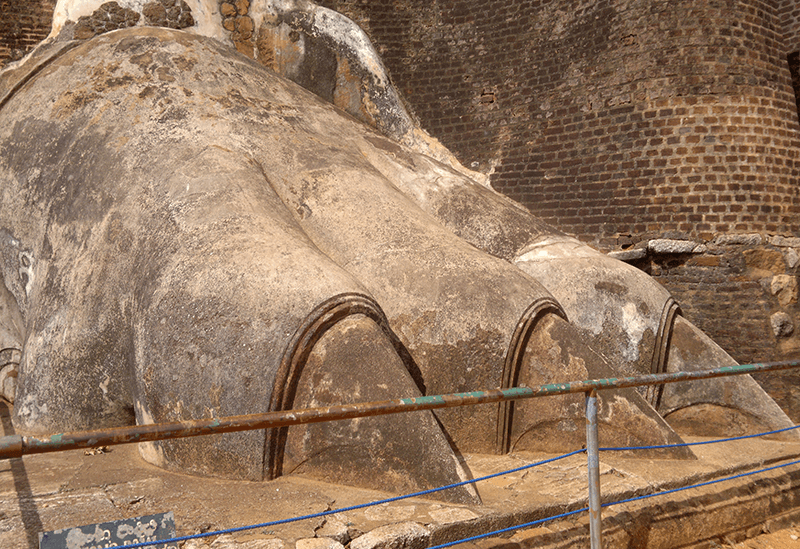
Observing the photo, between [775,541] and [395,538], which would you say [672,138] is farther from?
[395,538]

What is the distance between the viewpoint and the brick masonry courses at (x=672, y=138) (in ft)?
24.6

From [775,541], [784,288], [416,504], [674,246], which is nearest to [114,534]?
[416,504]

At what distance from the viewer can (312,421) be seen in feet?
6.06

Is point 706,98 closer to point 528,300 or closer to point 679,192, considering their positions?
point 679,192

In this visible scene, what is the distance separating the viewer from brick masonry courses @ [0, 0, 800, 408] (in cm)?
750

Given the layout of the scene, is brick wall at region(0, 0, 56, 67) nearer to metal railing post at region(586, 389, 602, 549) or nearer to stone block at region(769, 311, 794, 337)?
stone block at region(769, 311, 794, 337)

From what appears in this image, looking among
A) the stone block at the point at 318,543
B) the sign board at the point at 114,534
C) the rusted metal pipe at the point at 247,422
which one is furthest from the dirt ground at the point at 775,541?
the sign board at the point at 114,534

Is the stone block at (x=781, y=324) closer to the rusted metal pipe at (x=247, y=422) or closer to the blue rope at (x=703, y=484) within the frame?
the blue rope at (x=703, y=484)

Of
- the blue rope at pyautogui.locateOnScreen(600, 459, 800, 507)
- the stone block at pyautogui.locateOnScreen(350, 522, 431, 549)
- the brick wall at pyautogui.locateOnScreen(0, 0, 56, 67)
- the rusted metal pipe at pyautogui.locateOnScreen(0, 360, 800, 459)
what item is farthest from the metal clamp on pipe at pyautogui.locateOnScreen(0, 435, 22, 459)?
the brick wall at pyautogui.locateOnScreen(0, 0, 56, 67)

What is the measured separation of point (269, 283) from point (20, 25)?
10.3 m

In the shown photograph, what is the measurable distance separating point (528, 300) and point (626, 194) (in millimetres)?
4635

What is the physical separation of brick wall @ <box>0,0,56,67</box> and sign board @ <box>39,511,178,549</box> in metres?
10.5

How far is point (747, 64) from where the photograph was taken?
762 cm

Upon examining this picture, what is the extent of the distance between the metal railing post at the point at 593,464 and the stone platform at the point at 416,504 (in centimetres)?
27
